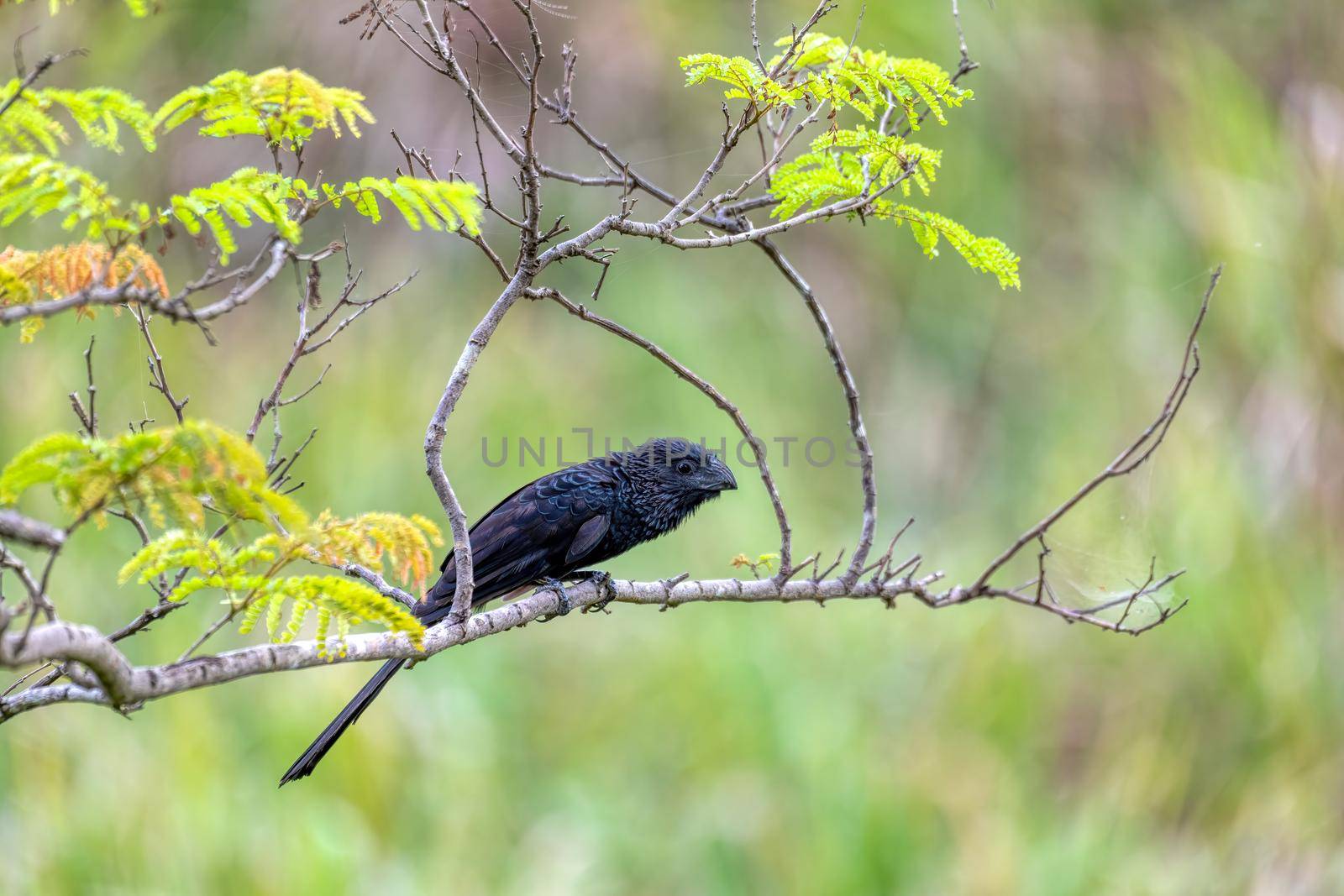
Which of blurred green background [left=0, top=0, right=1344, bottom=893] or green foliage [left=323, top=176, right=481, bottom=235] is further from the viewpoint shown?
blurred green background [left=0, top=0, right=1344, bottom=893]

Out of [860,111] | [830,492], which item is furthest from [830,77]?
[830,492]

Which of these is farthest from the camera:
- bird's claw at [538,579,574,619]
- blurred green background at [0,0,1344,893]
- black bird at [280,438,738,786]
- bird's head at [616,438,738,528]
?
blurred green background at [0,0,1344,893]

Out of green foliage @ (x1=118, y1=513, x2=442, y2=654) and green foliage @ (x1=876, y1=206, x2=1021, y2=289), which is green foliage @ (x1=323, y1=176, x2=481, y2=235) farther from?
Result: green foliage @ (x1=876, y1=206, x2=1021, y2=289)

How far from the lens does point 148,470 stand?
2035 millimetres

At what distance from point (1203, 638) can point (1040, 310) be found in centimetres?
382

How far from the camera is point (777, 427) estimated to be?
9273 mm

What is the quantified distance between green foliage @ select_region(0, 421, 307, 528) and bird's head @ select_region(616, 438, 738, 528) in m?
2.83

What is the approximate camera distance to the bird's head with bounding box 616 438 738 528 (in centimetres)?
486

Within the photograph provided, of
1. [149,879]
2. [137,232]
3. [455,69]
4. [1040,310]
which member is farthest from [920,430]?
[137,232]

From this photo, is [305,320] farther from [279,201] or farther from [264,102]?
[264,102]

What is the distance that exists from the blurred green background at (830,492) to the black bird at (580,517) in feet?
4.47

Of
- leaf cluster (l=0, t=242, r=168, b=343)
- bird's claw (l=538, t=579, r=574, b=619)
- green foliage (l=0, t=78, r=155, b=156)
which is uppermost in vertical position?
bird's claw (l=538, t=579, r=574, b=619)

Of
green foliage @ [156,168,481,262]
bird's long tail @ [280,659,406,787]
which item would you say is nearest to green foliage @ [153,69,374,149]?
green foliage @ [156,168,481,262]

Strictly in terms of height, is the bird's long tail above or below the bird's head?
below
